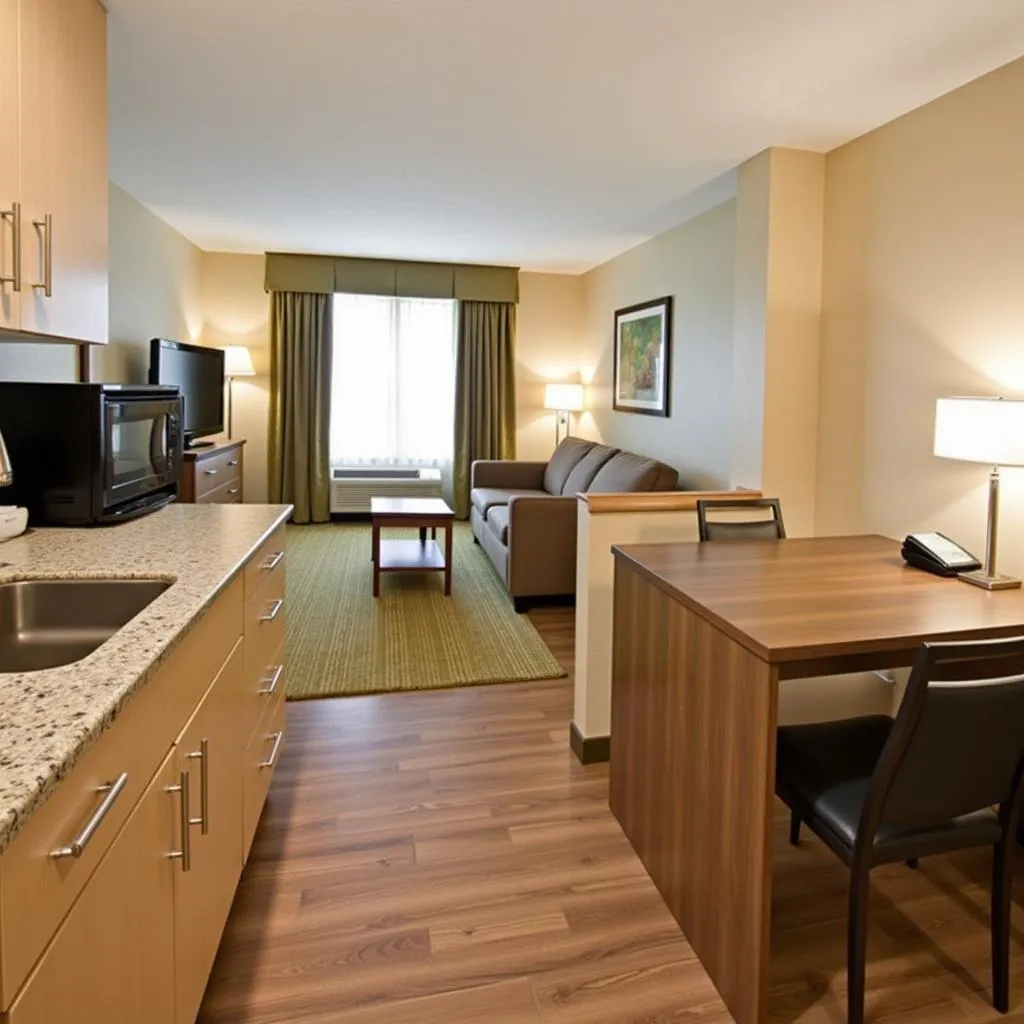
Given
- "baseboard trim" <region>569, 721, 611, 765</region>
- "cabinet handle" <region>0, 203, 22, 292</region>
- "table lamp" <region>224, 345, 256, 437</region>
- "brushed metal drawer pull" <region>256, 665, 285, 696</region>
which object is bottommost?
"baseboard trim" <region>569, 721, 611, 765</region>

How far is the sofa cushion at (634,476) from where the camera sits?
14.0 feet

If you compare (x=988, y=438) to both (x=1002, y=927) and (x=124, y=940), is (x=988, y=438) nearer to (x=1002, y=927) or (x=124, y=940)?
(x=1002, y=927)

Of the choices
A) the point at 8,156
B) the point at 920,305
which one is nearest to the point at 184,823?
the point at 8,156

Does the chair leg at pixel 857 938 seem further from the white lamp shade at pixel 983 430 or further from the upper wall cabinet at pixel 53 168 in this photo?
the upper wall cabinet at pixel 53 168

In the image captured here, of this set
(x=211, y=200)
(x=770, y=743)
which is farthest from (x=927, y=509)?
(x=211, y=200)

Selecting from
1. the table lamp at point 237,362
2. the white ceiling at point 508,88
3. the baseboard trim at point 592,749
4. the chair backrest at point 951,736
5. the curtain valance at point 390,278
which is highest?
the curtain valance at point 390,278

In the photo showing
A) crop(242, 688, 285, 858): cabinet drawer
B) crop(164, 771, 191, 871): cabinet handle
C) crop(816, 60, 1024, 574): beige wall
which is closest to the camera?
crop(164, 771, 191, 871): cabinet handle

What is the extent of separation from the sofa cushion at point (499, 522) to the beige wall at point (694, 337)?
1.24m

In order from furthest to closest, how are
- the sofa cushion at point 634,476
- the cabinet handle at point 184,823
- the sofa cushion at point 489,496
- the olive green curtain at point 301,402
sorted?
the olive green curtain at point 301,402 < the sofa cushion at point 489,496 < the sofa cushion at point 634,476 < the cabinet handle at point 184,823

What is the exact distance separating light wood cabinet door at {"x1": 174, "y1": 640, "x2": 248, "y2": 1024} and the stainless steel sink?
0.25 metres

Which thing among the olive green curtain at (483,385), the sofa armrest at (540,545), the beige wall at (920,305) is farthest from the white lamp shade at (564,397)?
the beige wall at (920,305)

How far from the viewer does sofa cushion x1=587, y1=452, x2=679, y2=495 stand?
4.26m

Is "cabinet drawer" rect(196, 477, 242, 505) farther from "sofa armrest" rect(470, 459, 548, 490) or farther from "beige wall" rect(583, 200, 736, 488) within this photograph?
"beige wall" rect(583, 200, 736, 488)

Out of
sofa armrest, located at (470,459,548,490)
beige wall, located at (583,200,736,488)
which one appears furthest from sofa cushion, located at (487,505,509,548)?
beige wall, located at (583,200,736,488)
